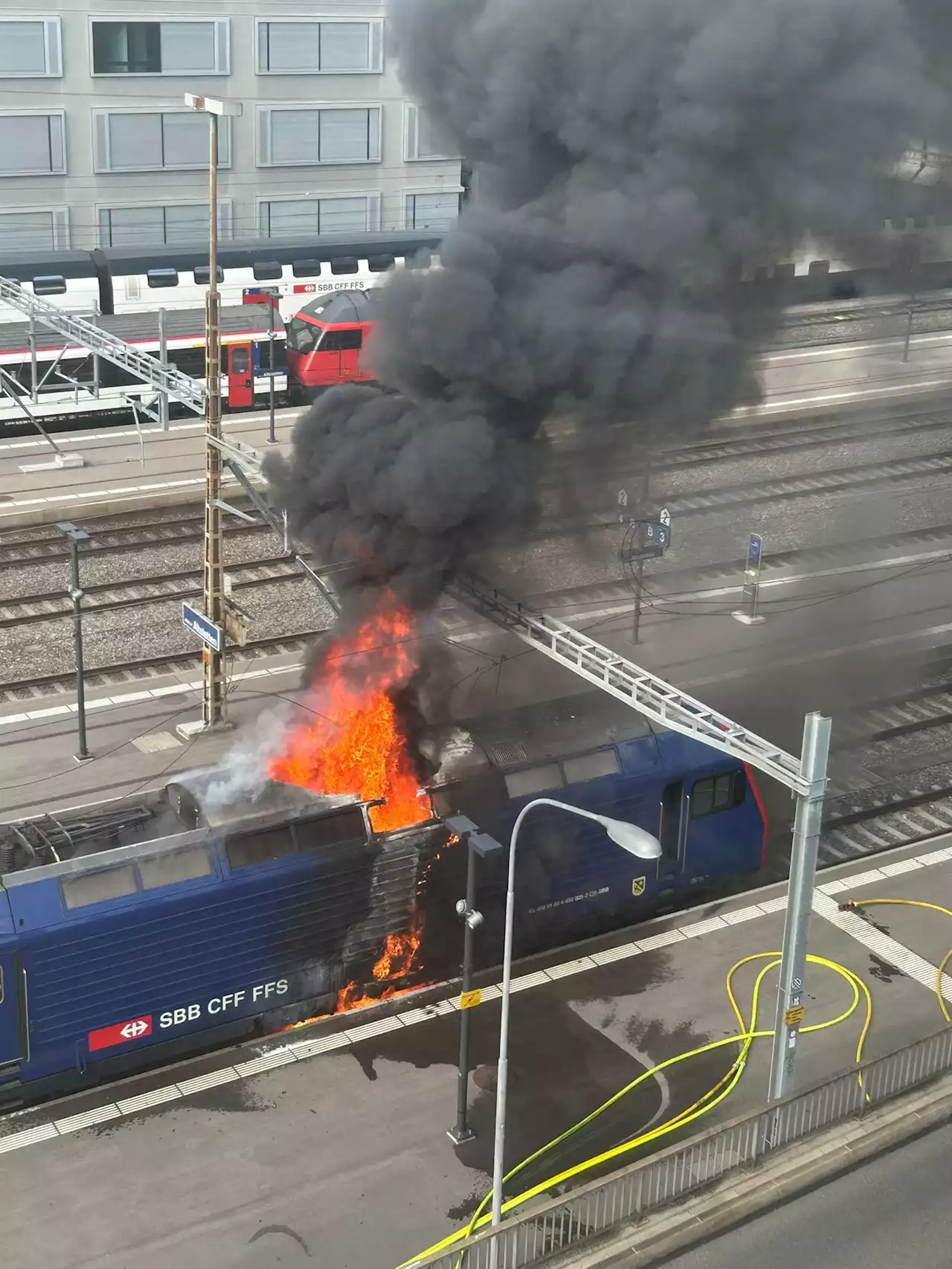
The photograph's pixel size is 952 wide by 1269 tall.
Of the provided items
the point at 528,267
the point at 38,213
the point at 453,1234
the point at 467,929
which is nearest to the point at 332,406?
the point at 528,267

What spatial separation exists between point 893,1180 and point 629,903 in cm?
555

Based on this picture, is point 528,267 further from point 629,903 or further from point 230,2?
point 230,2

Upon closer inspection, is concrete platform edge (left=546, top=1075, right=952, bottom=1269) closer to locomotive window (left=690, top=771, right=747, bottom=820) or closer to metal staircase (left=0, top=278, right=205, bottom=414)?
locomotive window (left=690, top=771, right=747, bottom=820)

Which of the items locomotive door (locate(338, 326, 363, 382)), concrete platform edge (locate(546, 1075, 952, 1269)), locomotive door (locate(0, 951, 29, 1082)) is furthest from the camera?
locomotive door (locate(338, 326, 363, 382))

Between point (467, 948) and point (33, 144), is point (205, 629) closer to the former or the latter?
point (467, 948)

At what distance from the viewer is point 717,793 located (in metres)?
19.5

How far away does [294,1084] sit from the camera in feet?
54.2

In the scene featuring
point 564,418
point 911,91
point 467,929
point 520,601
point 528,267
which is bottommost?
point 467,929

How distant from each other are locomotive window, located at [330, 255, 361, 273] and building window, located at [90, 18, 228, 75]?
9.19 meters

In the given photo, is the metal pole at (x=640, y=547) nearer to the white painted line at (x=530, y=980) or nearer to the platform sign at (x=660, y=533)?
the platform sign at (x=660, y=533)

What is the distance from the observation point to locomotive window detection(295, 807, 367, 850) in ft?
54.2

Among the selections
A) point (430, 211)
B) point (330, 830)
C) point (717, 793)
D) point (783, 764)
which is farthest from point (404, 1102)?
point (430, 211)

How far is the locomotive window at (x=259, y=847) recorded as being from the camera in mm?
16172

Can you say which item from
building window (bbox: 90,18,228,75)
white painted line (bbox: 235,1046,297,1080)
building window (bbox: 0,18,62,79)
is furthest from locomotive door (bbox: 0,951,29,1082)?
building window (bbox: 90,18,228,75)
